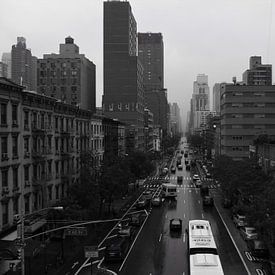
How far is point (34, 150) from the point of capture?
151ft

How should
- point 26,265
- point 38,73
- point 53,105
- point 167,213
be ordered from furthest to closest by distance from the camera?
point 38,73, point 167,213, point 53,105, point 26,265

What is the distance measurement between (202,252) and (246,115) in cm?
8528

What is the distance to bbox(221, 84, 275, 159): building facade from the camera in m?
112

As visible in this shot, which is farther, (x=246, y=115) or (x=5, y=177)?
(x=246, y=115)

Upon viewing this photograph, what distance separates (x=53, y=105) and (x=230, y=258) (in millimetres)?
27601

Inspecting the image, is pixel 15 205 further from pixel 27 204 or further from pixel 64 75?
pixel 64 75

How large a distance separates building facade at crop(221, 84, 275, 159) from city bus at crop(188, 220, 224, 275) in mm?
77446

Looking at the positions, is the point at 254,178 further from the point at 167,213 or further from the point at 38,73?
the point at 38,73

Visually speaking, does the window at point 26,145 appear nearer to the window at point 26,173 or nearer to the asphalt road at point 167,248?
the window at point 26,173

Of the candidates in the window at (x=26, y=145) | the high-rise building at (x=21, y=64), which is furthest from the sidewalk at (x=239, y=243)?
the high-rise building at (x=21, y=64)

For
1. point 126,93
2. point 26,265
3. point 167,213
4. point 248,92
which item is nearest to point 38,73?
point 126,93

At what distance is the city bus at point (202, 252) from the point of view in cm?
2634

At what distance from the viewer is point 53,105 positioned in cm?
5178

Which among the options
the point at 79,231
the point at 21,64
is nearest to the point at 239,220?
the point at 79,231
